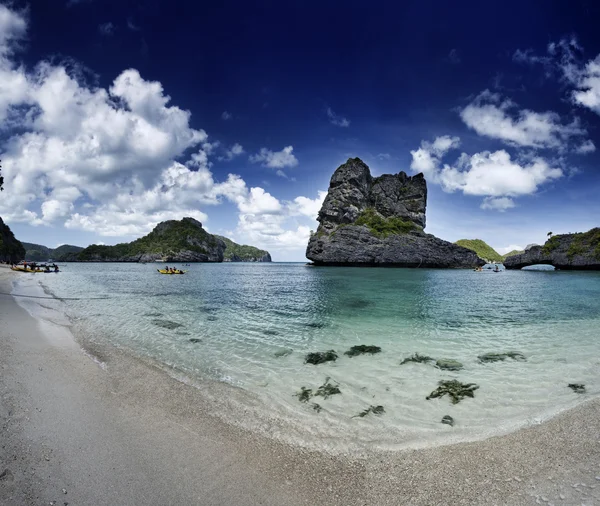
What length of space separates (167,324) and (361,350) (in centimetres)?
1163

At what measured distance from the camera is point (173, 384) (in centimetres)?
846

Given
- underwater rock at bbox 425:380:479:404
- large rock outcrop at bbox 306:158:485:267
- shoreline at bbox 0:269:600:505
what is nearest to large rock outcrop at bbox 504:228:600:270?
large rock outcrop at bbox 306:158:485:267

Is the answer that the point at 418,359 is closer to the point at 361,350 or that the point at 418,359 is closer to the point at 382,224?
the point at 361,350

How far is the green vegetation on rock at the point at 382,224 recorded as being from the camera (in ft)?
366

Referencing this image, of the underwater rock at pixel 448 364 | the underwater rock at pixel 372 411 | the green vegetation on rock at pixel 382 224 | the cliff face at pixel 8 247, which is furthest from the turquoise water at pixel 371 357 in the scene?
the cliff face at pixel 8 247

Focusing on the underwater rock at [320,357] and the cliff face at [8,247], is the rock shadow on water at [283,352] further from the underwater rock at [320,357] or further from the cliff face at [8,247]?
the cliff face at [8,247]

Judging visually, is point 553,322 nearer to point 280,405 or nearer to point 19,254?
point 280,405

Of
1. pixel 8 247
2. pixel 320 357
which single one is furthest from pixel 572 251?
pixel 8 247

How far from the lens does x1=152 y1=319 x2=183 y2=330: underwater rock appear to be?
16406 mm

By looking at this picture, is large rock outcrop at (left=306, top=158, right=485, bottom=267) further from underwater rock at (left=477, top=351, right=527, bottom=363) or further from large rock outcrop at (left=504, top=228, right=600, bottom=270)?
underwater rock at (left=477, top=351, right=527, bottom=363)

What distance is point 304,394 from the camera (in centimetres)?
821

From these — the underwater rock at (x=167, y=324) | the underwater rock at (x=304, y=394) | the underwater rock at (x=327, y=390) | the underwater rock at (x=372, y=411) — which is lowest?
the underwater rock at (x=167, y=324)

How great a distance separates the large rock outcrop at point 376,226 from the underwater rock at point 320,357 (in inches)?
3696

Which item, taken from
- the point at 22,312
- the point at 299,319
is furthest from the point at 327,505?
the point at 22,312
